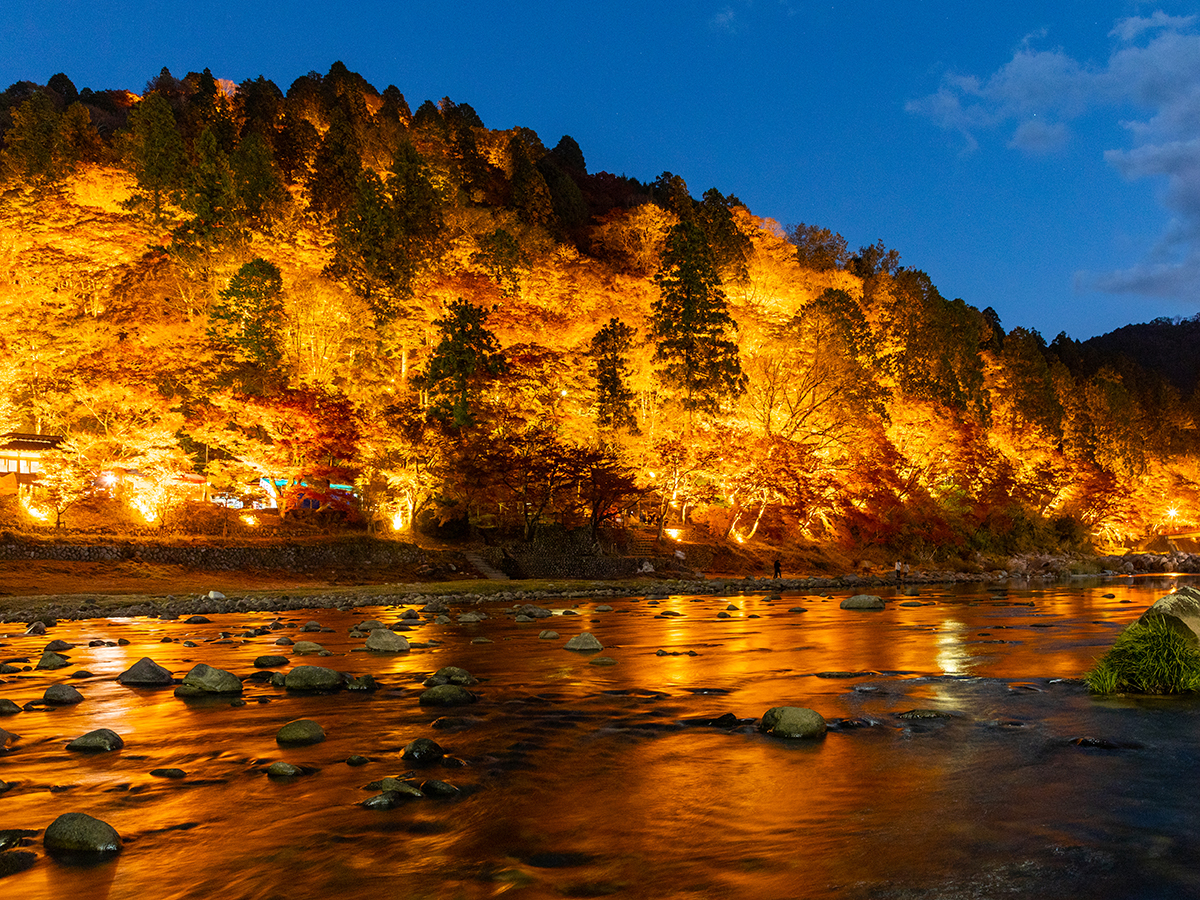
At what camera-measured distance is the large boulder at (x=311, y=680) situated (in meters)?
9.62

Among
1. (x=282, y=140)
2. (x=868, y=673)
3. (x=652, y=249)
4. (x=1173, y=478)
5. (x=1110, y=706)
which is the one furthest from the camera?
(x=1173, y=478)

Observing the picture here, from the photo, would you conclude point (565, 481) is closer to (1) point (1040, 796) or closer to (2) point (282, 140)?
(1) point (1040, 796)

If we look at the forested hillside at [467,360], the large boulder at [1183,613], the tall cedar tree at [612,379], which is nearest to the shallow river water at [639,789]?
the large boulder at [1183,613]

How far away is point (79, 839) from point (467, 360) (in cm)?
3083

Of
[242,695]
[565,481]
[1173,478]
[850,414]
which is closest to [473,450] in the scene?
[565,481]

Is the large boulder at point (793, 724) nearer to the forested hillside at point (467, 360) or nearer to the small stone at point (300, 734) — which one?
the small stone at point (300, 734)

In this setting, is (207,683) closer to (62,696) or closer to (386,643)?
(62,696)

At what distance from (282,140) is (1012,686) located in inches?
2629

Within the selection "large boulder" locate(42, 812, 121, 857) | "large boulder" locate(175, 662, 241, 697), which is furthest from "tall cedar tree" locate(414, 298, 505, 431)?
"large boulder" locate(42, 812, 121, 857)

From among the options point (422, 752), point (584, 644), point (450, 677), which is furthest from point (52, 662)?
point (422, 752)

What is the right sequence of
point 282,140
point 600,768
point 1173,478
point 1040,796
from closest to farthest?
1. point 1040,796
2. point 600,768
3. point 282,140
4. point 1173,478

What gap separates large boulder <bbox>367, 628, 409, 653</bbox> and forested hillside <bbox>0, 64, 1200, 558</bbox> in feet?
62.0

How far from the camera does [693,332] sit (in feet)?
134

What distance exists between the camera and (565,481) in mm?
32750
